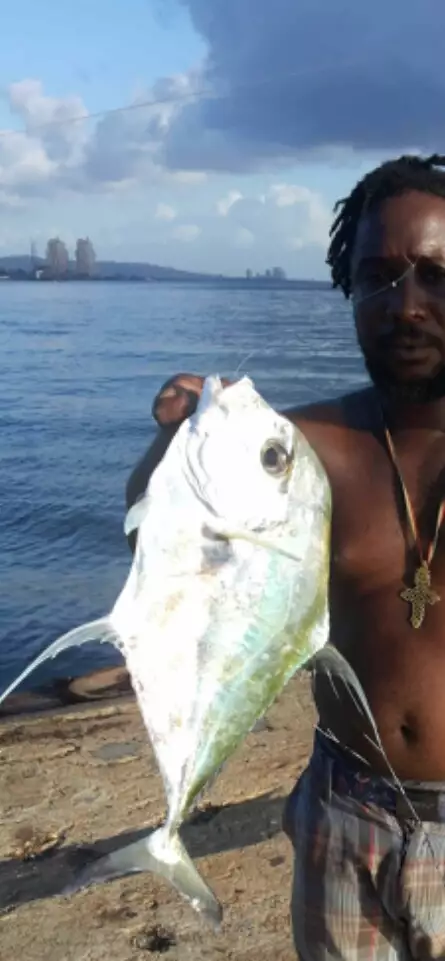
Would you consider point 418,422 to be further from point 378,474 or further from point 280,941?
point 280,941

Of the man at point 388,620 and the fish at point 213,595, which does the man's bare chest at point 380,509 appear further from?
the fish at point 213,595

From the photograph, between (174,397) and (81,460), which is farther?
(81,460)

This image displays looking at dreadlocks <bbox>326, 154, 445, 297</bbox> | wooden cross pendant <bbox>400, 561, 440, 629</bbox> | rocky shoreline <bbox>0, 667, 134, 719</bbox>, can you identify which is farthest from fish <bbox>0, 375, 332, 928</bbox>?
rocky shoreline <bbox>0, 667, 134, 719</bbox>

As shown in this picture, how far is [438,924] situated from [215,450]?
1300 millimetres

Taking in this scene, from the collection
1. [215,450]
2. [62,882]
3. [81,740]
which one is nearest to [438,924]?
[215,450]

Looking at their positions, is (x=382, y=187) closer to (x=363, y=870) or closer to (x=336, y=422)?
(x=336, y=422)

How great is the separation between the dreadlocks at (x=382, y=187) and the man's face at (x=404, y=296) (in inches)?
1.7

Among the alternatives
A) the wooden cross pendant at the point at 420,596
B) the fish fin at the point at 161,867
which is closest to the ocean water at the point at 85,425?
the wooden cross pendant at the point at 420,596

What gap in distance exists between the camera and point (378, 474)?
2.47 m

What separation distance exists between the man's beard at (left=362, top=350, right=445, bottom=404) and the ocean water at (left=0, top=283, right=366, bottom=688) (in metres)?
0.38

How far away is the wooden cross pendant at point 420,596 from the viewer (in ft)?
7.58

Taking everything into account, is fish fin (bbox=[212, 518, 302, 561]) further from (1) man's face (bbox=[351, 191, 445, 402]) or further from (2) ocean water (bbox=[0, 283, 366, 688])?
(1) man's face (bbox=[351, 191, 445, 402])

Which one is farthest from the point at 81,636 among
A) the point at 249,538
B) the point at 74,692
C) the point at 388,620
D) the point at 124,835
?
the point at 74,692

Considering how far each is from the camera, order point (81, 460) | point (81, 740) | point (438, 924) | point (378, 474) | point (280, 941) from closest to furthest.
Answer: point (438, 924)
point (378, 474)
point (280, 941)
point (81, 740)
point (81, 460)
